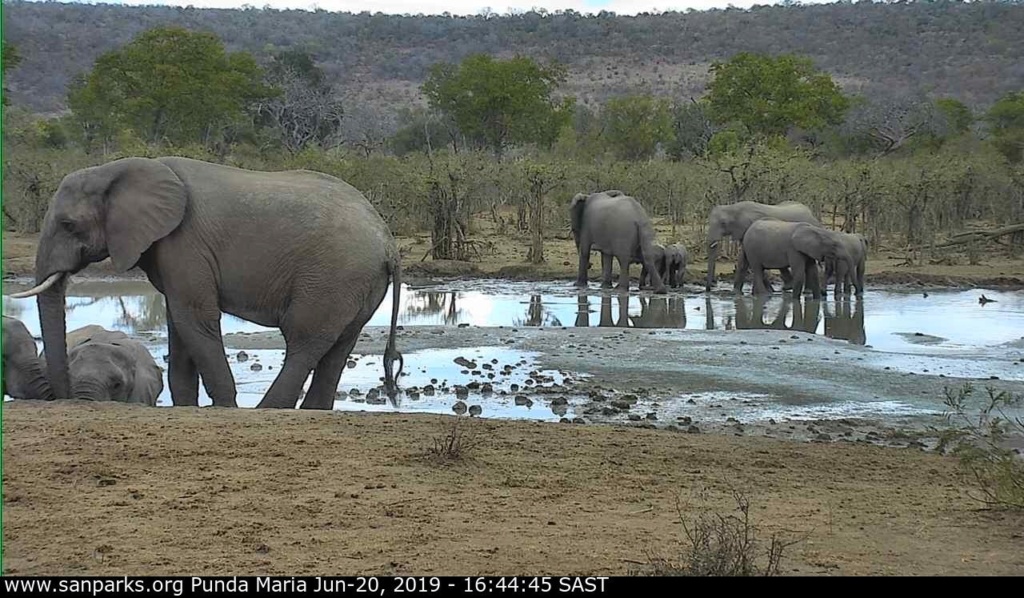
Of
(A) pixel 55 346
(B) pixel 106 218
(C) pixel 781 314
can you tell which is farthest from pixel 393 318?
(C) pixel 781 314

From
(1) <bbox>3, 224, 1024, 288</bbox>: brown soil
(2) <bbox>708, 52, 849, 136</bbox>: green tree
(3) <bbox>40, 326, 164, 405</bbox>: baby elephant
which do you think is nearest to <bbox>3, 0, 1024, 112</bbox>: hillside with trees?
(2) <bbox>708, 52, 849, 136</bbox>: green tree

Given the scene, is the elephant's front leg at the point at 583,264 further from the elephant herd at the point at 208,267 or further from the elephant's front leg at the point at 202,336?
the elephant's front leg at the point at 202,336

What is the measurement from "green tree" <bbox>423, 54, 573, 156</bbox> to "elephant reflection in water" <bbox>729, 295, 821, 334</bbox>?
2964 centimetres

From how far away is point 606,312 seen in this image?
17.9m

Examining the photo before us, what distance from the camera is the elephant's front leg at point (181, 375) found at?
894 centimetres

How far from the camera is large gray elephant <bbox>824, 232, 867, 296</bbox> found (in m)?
19.5

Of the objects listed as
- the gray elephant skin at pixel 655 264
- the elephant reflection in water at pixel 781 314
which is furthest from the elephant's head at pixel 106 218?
the gray elephant skin at pixel 655 264

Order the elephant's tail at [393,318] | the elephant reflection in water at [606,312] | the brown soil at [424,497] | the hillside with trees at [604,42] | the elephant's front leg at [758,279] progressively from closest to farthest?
the brown soil at [424,497]
the elephant's tail at [393,318]
the elephant reflection in water at [606,312]
the elephant's front leg at [758,279]
the hillside with trees at [604,42]

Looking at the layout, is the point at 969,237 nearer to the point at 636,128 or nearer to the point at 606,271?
the point at 606,271

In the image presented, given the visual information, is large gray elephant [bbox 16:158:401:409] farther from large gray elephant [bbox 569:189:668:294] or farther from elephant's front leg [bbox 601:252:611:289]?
elephant's front leg [bbox 601:252:611:289]

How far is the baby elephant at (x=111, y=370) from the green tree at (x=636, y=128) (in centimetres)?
4183

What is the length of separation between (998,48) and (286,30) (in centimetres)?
5245

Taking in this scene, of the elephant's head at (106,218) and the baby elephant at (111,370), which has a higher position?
the elephant's head at (106,218)

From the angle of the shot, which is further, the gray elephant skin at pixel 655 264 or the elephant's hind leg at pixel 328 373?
the gray elephant skin at pixel 655 264
